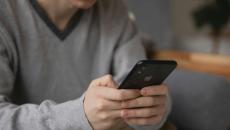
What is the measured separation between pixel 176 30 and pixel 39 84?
6.74 feet

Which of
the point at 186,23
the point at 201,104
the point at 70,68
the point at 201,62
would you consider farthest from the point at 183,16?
the point at 70,68

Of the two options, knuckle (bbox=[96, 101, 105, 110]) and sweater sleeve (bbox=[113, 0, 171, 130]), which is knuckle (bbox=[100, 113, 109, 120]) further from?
sweater sleeve (bbox=[113, 0, 171, 130])

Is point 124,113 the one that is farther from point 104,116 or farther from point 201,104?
point 201,104

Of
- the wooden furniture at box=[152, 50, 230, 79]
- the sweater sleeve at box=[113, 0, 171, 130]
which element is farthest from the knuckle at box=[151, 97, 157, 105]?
the wooden furniture at box=[152, 50, 230, 79]

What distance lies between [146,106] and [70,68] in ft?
0.91

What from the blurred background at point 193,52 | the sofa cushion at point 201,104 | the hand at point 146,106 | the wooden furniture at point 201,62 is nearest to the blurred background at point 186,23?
the blurred background at point 193,52

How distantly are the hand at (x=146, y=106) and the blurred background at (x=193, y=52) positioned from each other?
281mm

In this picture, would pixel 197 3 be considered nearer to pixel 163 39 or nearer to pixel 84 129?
pixel 163 39

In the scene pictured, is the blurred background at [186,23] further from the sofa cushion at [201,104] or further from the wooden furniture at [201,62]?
the sofa cushion at [201,104]

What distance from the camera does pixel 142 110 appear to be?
62cm

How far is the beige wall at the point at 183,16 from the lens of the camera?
8.73 feet

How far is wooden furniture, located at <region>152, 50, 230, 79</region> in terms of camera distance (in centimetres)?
132

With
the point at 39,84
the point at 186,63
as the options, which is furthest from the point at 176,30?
the point at 39,84

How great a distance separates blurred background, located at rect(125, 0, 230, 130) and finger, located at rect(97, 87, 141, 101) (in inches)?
14.3
